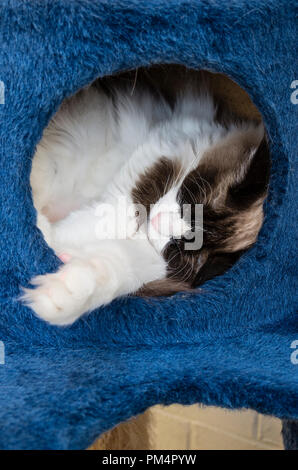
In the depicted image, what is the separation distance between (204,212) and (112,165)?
0.30m

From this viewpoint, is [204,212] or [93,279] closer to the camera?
[93,279]

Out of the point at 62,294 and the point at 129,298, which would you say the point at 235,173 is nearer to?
the point at 129,298

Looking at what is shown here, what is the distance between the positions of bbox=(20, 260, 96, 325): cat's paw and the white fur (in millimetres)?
114

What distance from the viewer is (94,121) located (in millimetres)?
1331

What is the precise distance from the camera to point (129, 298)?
1.08 m

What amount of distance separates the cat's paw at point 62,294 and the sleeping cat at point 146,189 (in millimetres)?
144

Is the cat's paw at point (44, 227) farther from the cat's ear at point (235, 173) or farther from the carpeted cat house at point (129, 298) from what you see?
the cat's ear at point (235, 173)

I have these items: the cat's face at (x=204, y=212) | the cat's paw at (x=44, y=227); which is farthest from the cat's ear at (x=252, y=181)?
the cat's paw at (x=44, y=227)

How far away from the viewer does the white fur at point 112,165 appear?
3.70ft

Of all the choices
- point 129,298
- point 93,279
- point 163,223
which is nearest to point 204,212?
point 163,223
